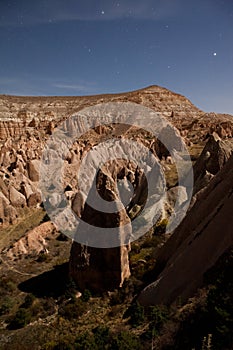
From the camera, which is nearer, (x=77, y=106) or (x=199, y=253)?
(x=199, y=253)

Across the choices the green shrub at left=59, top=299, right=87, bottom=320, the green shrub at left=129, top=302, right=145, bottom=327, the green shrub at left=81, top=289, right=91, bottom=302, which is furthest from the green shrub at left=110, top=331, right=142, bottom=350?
the green shrub at left=81, top=289, right=91, bottom=302

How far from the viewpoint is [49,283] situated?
61.7ft

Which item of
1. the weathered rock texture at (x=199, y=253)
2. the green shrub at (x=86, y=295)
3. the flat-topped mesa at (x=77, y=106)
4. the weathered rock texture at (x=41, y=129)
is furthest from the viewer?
the flat-topped mesa at (x=77, y=106)

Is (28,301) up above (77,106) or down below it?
below

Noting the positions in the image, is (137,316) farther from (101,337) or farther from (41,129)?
(41,129)

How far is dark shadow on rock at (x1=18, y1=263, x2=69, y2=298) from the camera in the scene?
57.3 ft

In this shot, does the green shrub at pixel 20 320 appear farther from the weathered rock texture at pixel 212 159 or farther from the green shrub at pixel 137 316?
the weathered rock texture at pixel 212 159

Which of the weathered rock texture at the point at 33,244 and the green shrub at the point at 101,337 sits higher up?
the green shrub at the point at 101,337

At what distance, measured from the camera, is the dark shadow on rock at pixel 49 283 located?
17.5 metres

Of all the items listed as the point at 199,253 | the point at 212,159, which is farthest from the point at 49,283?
the point at 212,159

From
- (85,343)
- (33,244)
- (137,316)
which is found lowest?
(33,244)

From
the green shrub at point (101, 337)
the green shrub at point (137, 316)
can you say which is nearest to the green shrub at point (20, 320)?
the green shrub at point (101, 337)

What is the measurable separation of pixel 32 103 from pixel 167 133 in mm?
73065

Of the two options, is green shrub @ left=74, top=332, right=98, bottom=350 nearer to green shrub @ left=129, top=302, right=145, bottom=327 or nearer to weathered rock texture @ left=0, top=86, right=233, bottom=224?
green shrub @ left=129, top=302, right=145, bottom=327
